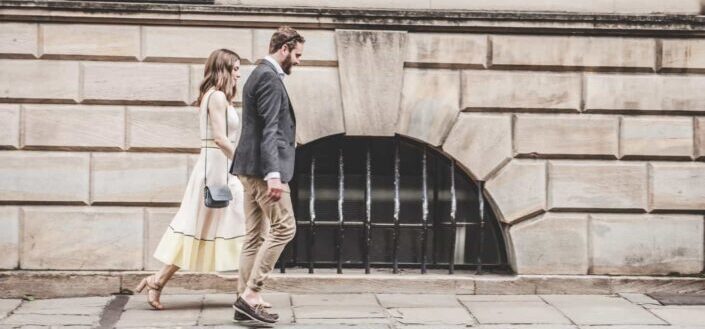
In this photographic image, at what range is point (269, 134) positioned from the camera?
23.9 ft

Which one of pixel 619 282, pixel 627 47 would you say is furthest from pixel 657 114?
pixel 619 282

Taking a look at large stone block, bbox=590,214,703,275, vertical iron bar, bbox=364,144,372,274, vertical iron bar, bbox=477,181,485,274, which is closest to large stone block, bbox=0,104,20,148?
vertical iron bar, bbox=364,144,372,274

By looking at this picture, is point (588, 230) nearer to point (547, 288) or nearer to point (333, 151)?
point (547, 288)

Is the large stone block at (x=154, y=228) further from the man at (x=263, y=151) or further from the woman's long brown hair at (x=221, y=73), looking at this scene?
the man at (x=263, y=151)

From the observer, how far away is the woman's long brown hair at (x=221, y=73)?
8031mm

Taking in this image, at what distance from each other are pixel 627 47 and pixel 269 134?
3732 millimetres

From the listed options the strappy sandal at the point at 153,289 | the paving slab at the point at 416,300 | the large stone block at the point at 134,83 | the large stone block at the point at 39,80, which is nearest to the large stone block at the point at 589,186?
the paving slab at the point at 416,300

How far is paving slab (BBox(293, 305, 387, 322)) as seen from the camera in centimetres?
806

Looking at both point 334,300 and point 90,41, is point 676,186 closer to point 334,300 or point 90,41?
point 334,300

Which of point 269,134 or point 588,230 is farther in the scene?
point 588,230

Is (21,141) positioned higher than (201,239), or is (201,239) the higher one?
(21,141)

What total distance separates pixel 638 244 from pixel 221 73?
397 centimetres

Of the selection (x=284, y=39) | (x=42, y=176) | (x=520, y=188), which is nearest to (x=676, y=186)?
(x=520, y=188)

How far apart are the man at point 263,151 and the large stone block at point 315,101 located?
163cm
